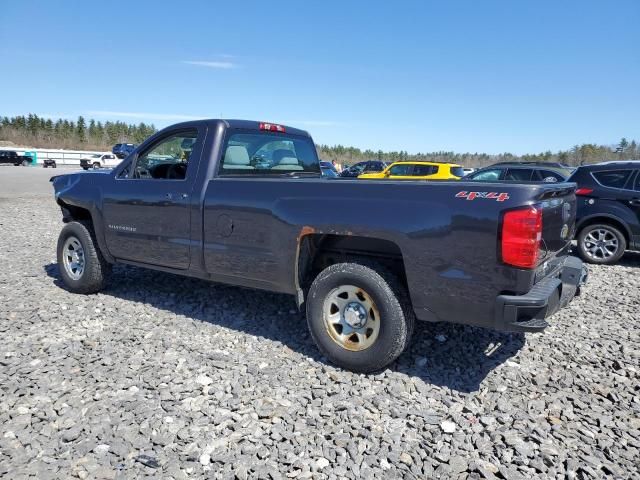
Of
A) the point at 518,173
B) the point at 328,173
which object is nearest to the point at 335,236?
the point at 518,173

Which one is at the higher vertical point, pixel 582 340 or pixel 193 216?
pixel 193 216

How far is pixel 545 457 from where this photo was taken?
8.61 ft

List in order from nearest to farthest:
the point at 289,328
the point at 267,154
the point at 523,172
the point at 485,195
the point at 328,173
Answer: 1. the point at 485,195
2. the point at 289,328
3. the point at 267,154
4. the point at 523,172
5. the point at 328,173

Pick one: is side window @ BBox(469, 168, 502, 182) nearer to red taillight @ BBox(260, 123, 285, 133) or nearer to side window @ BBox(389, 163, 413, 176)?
red taillight @ BBox(260, 123, 285, 133)

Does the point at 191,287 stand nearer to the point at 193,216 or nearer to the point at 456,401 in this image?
the point at 193,216

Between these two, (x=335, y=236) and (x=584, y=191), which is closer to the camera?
(x=335, y=236)

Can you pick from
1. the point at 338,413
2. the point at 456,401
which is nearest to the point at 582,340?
the point at 456,401

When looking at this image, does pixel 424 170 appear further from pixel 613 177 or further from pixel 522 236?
pixel 522 236

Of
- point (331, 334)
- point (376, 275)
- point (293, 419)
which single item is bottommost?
point (293, 419)

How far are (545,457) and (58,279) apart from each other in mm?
5863

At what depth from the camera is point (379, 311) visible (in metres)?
3.42

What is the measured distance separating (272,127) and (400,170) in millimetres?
14040

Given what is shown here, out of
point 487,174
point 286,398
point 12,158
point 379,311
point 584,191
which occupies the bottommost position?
point 286,398

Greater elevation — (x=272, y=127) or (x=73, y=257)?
(x=272, y=127)
